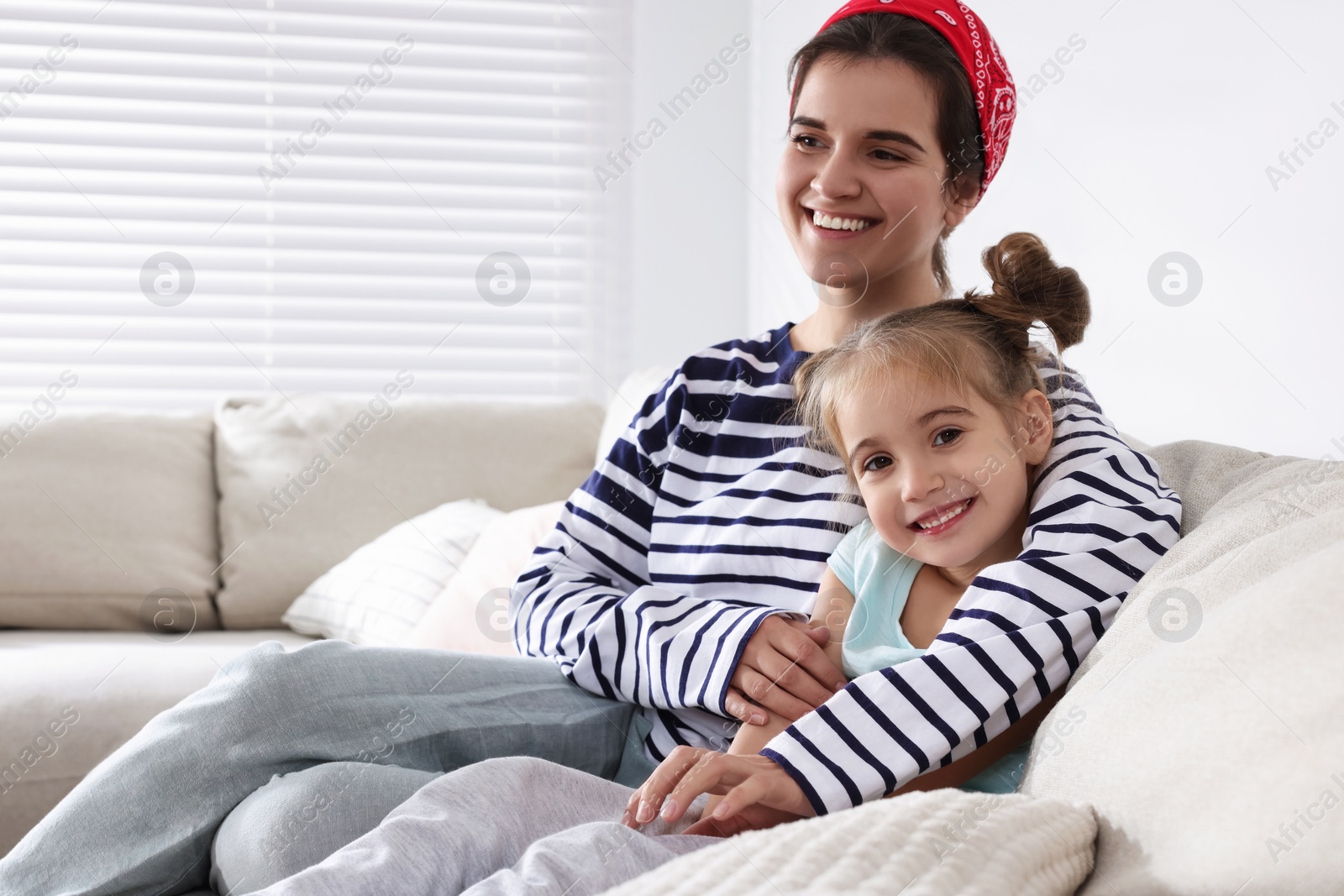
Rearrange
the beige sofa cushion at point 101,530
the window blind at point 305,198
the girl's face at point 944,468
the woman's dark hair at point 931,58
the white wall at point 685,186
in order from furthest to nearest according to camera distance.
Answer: the white wall at point 685,186, the window blind at point 305,198, the beige sofa cushion at point 101,530, the woman's dark hair at point 931,58, the girl's face at point 944,468

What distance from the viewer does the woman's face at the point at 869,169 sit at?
114 centimetres

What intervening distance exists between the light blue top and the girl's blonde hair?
9cm

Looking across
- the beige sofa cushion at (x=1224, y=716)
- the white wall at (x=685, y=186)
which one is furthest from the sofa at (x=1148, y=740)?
the white wall at (x=685, y=186)

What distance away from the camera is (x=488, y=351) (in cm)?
296

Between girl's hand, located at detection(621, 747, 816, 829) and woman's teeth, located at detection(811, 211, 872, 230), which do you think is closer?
girl's hand, located at detection(621, 747, 816, 829)

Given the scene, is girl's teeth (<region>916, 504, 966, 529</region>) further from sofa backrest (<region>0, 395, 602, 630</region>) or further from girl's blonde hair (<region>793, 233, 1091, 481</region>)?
sofa backrest (<region>0, 395, 602, 630</region>)

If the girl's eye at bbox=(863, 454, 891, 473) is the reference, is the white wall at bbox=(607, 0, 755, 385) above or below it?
above

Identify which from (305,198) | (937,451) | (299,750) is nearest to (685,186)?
(305,198)

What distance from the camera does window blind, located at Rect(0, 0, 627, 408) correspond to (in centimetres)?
278

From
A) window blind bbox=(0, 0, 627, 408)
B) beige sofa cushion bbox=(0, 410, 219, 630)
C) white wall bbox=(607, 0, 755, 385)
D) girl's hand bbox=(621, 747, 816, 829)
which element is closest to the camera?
girl's hand bbox=(621, 747, 816, 829)

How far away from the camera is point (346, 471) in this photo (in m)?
2.21

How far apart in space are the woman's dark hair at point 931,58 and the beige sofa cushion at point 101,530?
156 cm

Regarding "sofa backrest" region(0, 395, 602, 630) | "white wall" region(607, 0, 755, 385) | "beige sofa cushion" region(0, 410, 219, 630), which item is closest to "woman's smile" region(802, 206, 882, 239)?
"sofa backrest" region(0, 395, 602, 630)

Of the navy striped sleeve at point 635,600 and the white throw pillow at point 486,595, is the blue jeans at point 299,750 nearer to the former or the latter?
the navy striped sleeve at point 635,600
